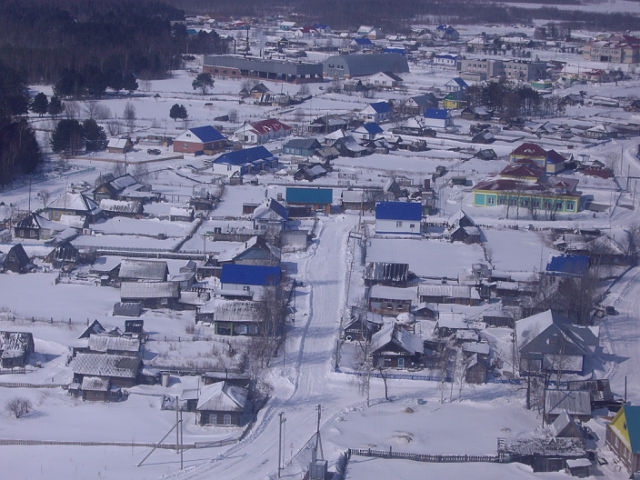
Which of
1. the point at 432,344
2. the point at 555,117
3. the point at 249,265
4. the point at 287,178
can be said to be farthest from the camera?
the point at 555,117

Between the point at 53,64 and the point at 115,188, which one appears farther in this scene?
the point at 53,64

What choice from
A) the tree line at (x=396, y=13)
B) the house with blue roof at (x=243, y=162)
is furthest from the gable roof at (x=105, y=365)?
the tree line at (x=396, y=13)

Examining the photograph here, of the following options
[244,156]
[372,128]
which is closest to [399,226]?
[244,156]

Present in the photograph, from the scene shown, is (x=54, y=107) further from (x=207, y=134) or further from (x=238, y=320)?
(x=238, y=320)

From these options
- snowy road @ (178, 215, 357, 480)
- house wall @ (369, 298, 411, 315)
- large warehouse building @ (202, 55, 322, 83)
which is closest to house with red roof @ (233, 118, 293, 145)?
snowy road @ (178, 215, 357, 480)

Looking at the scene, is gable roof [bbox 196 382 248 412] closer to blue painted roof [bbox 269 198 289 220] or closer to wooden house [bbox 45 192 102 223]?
blue painted roof [bbox 269 198 289 220]

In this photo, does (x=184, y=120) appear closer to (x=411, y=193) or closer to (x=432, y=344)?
(x=411, y=193)

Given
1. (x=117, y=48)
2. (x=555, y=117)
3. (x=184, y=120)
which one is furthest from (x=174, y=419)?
(x=117, y=48)
